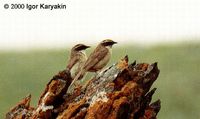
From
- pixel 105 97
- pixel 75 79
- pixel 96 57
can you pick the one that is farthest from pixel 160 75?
pixel 105 97

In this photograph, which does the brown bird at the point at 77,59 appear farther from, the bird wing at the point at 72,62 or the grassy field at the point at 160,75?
the grassy field at the point at 160,75

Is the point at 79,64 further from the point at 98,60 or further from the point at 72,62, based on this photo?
the point at 98,60

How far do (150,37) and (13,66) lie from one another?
655 cm

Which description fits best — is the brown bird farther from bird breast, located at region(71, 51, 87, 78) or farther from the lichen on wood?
the lichen on wood

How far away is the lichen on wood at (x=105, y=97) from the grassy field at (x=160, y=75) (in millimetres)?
13052

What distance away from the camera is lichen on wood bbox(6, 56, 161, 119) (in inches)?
730

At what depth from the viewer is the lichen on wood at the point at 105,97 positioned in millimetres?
18547

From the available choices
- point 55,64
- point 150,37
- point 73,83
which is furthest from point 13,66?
point 73,83

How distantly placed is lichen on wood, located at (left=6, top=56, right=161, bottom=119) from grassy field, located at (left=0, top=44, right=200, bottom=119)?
13.1 meters

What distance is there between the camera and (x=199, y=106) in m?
36.2

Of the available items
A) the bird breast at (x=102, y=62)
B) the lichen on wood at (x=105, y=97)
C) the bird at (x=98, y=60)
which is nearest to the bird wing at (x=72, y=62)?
the bird at (x=98, y=60)

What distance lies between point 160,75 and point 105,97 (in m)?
19.3

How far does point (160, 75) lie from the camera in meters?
37.8

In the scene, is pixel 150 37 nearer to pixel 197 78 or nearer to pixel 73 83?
pixel 197 78
